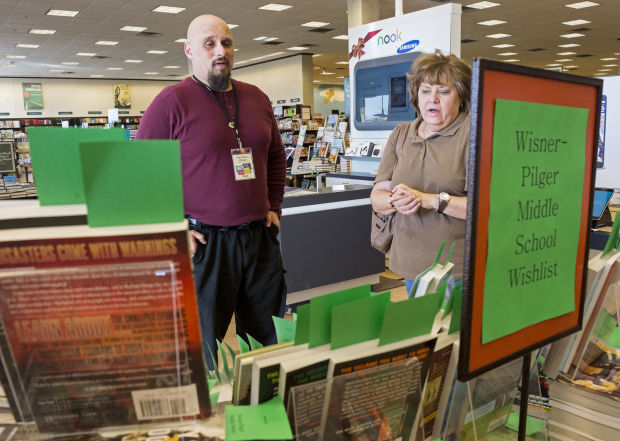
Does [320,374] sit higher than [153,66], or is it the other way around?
[153,66]

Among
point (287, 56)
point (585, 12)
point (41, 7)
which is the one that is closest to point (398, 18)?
point (41, 7)

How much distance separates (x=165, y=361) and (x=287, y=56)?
16.2m

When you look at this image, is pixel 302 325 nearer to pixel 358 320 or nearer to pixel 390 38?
pixel 358 320

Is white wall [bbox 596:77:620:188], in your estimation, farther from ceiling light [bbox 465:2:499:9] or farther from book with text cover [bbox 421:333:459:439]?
ceiling light [bbox 465:2:499:9]

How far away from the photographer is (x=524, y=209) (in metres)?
0.73

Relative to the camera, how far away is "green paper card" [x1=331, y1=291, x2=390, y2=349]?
666 millimetres

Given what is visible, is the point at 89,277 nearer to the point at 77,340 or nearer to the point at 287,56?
the point at 77,340

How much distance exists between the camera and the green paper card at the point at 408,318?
2.23ft

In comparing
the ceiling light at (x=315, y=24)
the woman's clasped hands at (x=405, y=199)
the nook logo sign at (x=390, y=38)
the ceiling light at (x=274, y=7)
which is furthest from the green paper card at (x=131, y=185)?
the ceiling light at (x=315, y=24)

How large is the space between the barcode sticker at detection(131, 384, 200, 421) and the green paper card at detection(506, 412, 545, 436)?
0.61 m

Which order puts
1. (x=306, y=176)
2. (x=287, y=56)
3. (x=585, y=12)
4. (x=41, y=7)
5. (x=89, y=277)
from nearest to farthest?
(x=89, y=277)
(x=306, y=176)
(x=41, y=7)
(x=585, y=12)
(x=287, y=56)

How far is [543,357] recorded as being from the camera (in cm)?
106

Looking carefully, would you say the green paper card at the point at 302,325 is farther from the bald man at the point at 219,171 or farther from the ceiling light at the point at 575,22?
the ceiling light at the point at 575,22

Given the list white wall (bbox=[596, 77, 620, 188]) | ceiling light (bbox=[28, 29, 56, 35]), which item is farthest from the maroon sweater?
ceiling light (bbox=[28, 29, 56, 35])
